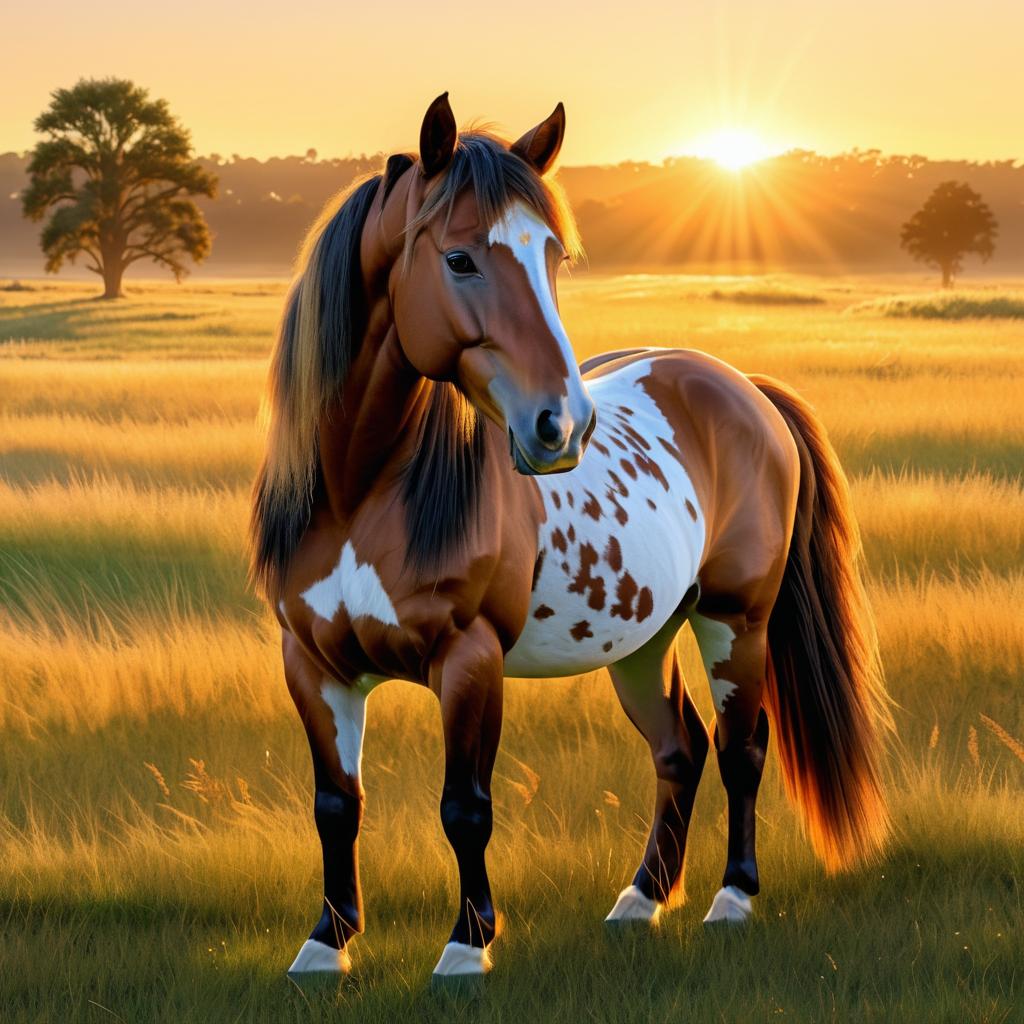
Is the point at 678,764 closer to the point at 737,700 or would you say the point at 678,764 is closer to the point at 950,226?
the point at 737,700

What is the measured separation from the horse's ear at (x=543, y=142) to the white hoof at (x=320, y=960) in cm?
225

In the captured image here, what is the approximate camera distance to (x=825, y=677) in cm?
478

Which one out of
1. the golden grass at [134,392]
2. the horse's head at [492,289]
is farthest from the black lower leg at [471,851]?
the golden grass at [134,392]

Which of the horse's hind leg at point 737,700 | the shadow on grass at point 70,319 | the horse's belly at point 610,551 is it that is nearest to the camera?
the horse's belly at point 610,551

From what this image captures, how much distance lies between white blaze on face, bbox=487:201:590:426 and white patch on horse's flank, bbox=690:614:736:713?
71.6 inches

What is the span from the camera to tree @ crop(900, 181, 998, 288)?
8369cm

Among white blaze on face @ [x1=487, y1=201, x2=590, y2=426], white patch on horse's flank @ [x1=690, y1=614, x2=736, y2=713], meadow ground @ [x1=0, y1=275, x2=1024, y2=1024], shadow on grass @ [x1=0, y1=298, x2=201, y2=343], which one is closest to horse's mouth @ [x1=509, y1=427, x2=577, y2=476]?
white blaze on face @ [x1=487, y1=201, x2=590, y2=426]

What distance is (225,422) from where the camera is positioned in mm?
15102

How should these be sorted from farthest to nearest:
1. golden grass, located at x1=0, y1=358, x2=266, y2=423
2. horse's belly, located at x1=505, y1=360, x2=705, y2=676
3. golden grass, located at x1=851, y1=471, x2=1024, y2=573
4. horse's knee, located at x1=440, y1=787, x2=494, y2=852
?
golden grass, located at x1=0, y1=358, x2=266, y2=423 < golden grass, located at x1=851, y1=471, x2=1024, y2=573 < horse's belly, located at x1=505, y1=360, x2=705, y2=676 < horse's knee, located at x1=440, y1=787, x2=494, y2=852

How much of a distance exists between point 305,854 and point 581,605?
1453 mm

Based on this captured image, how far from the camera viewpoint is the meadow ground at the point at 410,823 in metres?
3.77

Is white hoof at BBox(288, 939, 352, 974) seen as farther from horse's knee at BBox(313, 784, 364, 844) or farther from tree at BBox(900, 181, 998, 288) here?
tree at BBox(900, 181, 998, 288)

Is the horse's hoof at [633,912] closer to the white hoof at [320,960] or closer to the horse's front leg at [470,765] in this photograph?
the horse's front leg at [470,765]

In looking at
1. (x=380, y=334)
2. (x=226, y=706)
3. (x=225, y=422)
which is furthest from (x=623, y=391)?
(x=225, y=422)
